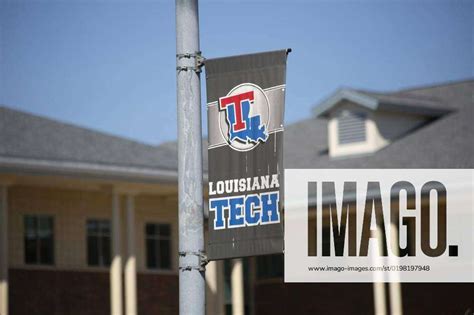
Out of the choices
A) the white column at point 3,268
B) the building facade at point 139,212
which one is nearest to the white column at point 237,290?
the building facade at point 139,212

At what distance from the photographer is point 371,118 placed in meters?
27.5

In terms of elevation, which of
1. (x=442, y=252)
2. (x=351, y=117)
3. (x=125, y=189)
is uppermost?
(x=351, y=117)

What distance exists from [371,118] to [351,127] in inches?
29.7

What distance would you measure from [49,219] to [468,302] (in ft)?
35.9

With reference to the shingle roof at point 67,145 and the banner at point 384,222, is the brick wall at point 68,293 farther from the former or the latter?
the banner at point 384,222

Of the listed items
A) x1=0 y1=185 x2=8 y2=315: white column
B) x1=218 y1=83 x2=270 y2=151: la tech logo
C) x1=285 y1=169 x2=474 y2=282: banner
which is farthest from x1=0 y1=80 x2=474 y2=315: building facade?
x1=218 y1=83 x2=270 y2=151: la tech logo

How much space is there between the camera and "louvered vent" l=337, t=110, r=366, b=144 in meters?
27.6

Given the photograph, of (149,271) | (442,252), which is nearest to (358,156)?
(442,252)

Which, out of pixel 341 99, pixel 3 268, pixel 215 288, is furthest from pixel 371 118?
pixel 3 268

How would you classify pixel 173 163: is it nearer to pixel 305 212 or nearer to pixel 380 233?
pixel 305 212

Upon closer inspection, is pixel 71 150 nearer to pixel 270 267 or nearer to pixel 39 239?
pixel 39 239

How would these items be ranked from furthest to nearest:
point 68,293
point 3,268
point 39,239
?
1. point 39,239
2. point 68,293
3. point 3,268

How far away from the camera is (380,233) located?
76.9 feet

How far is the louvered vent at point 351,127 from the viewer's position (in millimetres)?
27625
